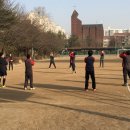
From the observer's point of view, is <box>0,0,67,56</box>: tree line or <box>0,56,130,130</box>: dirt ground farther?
<box>0,0,67,56</box>: tree line

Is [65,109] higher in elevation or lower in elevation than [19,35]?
lower

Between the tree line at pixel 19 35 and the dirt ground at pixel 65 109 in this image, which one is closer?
the dirt ground at pixel 65 109

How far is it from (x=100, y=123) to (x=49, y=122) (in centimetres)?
130

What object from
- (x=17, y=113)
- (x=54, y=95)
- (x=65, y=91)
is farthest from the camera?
(x=65, y=91)

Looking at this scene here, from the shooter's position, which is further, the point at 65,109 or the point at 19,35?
the point at 19,35

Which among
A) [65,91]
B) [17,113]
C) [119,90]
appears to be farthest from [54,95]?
[17,113]

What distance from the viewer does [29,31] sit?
8356cm

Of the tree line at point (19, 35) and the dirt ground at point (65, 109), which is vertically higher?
the tree line at point (19, 35)

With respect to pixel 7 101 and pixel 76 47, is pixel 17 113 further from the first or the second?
pixel 76 47

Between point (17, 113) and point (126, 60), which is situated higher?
point (126, 60)

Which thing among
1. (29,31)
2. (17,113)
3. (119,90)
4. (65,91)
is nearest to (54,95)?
(65,91)

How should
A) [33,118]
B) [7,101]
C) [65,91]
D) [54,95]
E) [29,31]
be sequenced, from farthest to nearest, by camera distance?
1. [29,31]
2. [65,91]
3. [54,95]
4. [7,101]
5. [33,118]

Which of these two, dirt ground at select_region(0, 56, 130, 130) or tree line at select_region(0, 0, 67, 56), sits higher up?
tree line at select_region(0, 0, 67, 56)

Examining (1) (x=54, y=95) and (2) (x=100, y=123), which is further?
(1) (x=54, y=95)
